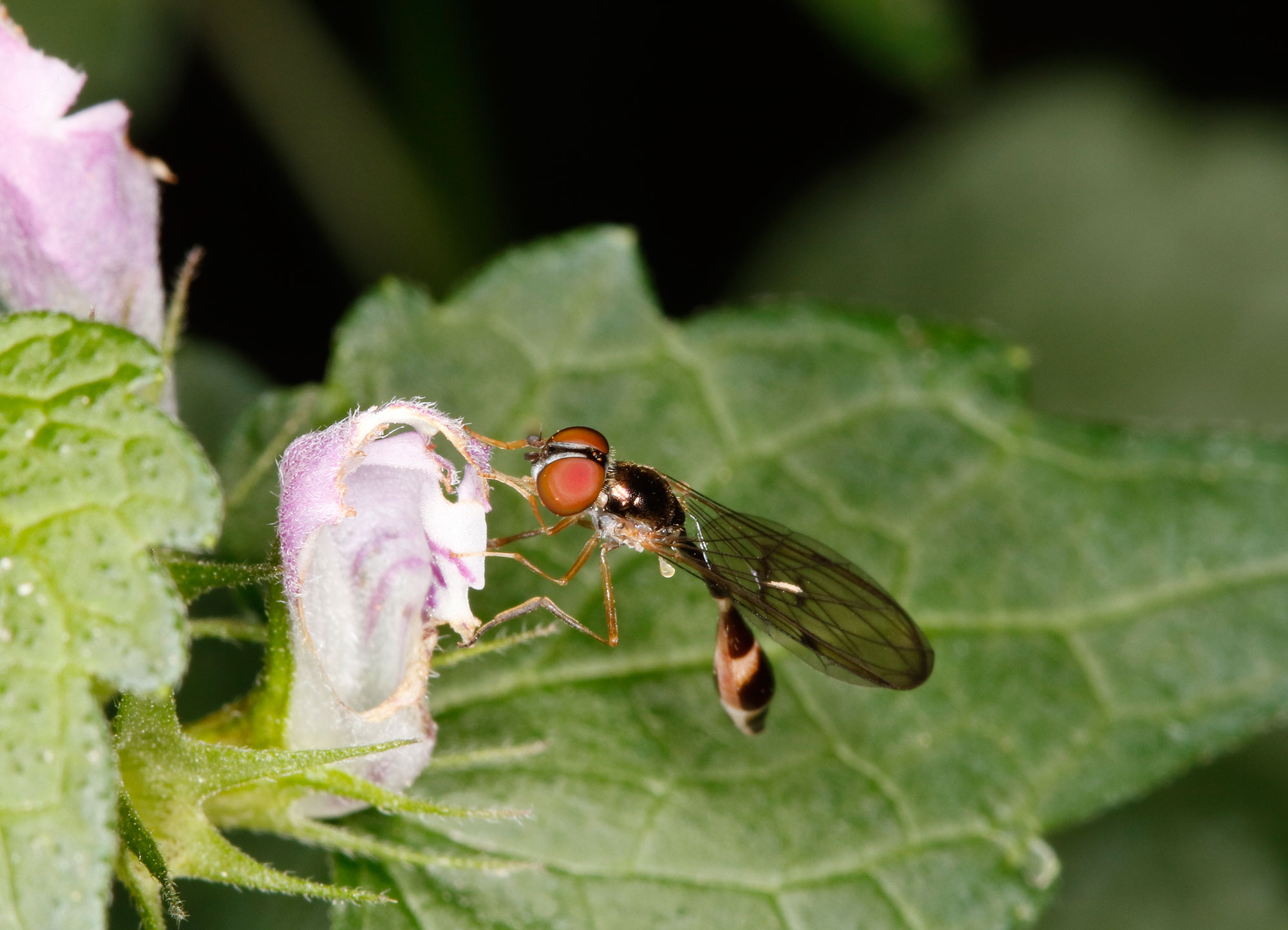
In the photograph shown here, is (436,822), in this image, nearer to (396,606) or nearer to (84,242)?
(396,606)

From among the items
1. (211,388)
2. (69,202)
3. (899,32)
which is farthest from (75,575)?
(899,32)

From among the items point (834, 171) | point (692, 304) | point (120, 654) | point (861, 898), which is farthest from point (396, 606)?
point (834, 171)

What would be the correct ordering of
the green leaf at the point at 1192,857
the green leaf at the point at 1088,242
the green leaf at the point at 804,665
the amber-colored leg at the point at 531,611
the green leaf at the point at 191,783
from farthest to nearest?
the green leaf at the point at 1088,242, the green leaf at the point at 1192,857, the green leaf at the point at 804,665, the amber-colored leg at the point at 531,611, the green leaf at the point at 191,783

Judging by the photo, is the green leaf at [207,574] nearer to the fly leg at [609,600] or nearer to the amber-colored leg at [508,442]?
the amber-colored leg at [508,442]

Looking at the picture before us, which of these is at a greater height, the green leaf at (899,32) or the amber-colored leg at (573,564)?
the green leaf at (899,32)

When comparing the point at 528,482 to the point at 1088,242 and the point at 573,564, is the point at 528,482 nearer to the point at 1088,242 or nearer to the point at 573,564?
the point at 573,564

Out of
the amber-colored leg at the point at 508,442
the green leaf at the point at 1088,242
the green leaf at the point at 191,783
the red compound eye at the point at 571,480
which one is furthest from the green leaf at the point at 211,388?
the green leaf at the point at 1088,242
